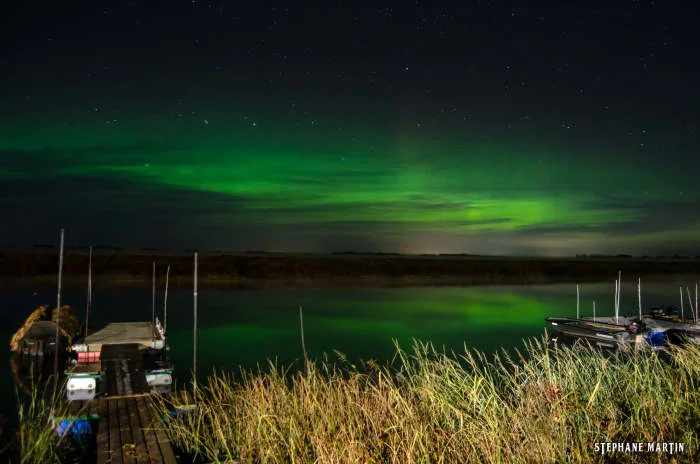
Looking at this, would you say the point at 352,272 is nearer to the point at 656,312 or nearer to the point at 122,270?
the point at 122,270

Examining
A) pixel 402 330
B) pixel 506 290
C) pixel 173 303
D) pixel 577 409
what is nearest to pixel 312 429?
pixel 577 409

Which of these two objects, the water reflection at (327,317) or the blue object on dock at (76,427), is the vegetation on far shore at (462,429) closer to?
the blue object on dock at (76,427)

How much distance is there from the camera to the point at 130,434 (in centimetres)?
867

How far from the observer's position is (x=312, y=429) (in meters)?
7.83

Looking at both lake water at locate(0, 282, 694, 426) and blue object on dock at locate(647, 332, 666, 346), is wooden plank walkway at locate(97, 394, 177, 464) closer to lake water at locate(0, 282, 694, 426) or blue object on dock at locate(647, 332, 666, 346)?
lake water at locate(0, 282, 694, 426)

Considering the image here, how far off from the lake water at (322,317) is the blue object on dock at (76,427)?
215 inches

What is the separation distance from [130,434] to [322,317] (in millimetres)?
26085

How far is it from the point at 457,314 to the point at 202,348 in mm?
18518

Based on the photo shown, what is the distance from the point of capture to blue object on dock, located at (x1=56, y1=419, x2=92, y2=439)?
9.46m

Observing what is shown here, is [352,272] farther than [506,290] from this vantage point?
Yes

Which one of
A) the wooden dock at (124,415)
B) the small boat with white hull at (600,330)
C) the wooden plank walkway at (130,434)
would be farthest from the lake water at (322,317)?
the wooden plank walkway at (130,434)

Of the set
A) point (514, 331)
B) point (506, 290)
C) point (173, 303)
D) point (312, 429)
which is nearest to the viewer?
point (312, 429)

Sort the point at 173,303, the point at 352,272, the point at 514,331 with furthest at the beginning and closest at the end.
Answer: the point at 352,272
the point at 173,303
the point at 514,331

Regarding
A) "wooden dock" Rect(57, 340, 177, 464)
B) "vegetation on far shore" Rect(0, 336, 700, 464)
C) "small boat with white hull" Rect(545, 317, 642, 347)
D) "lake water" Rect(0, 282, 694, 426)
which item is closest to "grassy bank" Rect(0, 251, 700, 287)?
"lake water" Rect(0, 282, 694, 426)
